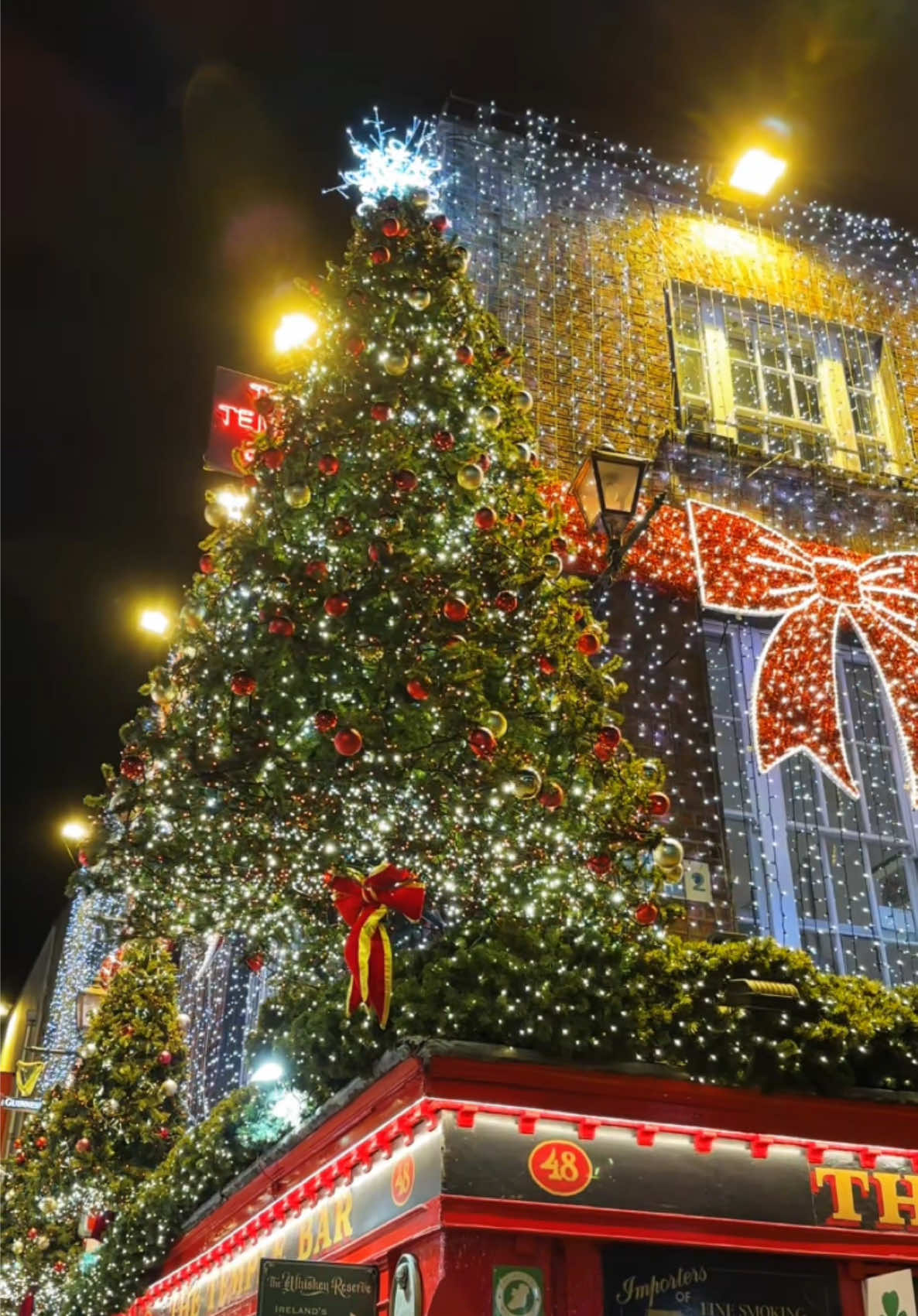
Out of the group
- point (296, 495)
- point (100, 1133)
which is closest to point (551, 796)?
point (296, 495)

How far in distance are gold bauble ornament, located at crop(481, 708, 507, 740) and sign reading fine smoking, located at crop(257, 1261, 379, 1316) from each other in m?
2.99

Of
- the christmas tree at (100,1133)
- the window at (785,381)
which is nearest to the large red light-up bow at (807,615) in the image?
the window at (785,381)

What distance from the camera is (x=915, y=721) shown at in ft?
35.2

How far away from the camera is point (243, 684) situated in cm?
725

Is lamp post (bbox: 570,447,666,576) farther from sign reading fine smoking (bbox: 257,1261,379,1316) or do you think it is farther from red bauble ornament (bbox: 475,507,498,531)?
sign reading fine smoking (bbox: 257,1261,379,1316)

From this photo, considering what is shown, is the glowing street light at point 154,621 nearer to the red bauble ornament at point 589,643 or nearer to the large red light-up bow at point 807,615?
the large red light-up bow at point 807,615

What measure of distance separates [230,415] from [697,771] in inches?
273

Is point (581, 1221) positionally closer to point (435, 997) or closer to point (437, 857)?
point (435, 997)

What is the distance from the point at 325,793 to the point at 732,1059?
3002 mm

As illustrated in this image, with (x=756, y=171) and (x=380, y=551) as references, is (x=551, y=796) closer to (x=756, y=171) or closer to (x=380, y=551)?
(x=380, y=551)

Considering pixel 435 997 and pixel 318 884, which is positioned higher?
pixel 318 884

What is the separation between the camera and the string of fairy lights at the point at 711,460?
9.91 metres

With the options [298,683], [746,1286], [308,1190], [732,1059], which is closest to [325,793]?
[298,683]

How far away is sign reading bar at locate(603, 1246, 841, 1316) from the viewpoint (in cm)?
589
